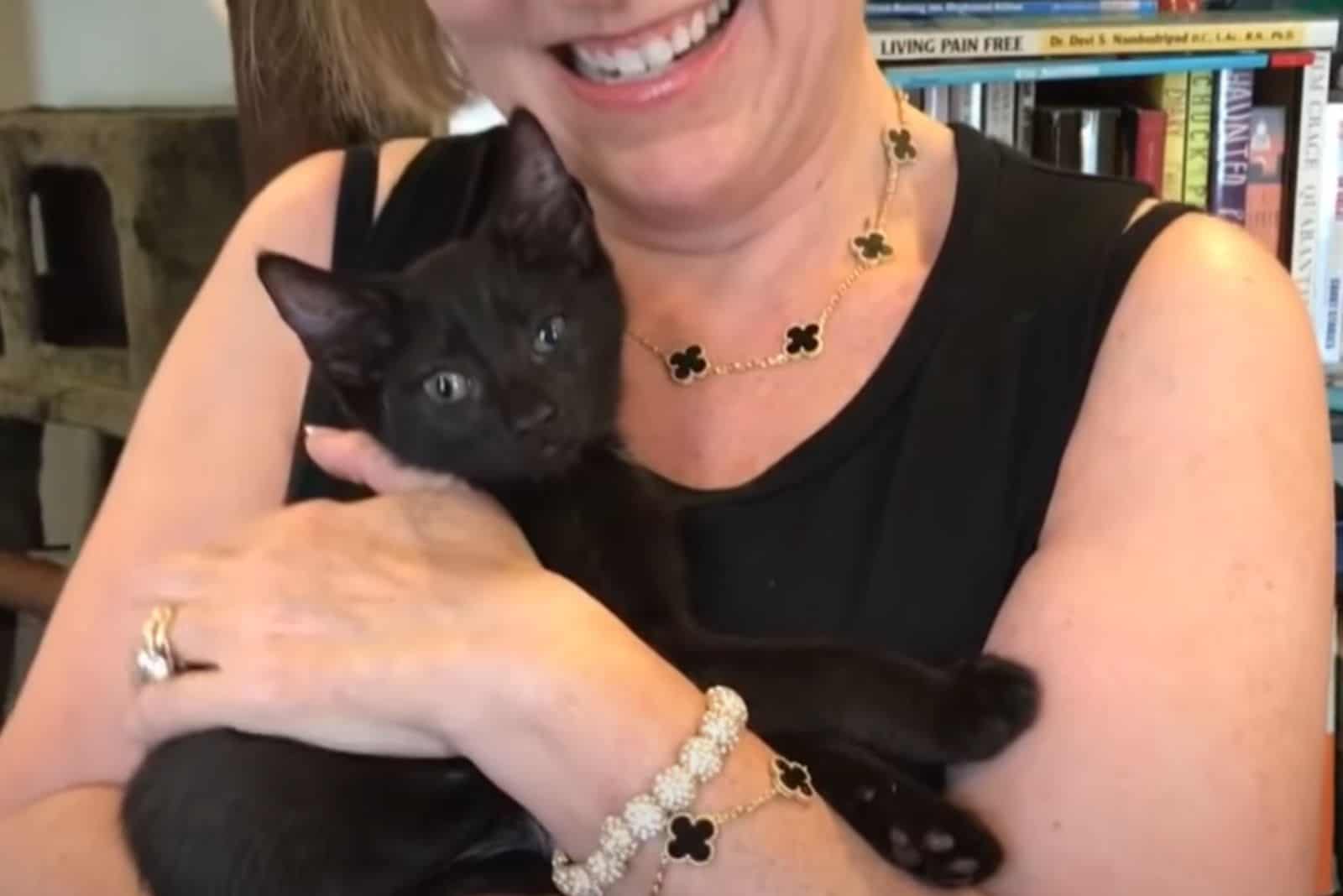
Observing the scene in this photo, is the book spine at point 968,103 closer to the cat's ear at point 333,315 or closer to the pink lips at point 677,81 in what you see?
the pink lips at point 677,81

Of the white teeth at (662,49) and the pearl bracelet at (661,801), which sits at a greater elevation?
the white teeth at (662,49)

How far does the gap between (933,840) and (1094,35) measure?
103 centimetres

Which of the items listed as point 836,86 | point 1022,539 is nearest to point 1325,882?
point 1022,539

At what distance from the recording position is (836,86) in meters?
1.06

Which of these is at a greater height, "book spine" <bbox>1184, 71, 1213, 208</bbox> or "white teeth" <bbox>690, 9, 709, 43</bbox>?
"white teeth" <bbox>690, 9, 709, 43</bbox>

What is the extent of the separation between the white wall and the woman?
1.72 meters

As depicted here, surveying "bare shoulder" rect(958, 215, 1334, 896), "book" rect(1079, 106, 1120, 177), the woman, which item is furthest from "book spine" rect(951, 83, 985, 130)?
"bare shoulder" rect(958, 215, 1334, 896)

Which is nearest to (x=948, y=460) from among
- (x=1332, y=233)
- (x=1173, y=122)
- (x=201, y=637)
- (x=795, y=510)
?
(x=795, y=510)

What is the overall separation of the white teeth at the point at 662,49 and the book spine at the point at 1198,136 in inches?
32.7

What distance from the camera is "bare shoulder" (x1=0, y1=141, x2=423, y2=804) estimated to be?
1.03 metres

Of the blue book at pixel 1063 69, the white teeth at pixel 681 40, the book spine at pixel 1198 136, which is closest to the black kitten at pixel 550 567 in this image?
the white teeth at pixel 681 40

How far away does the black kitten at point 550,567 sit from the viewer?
2.82ft

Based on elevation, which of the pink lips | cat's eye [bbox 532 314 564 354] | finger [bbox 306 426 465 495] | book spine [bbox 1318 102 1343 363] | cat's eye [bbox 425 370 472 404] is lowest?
book spine [bbox 1318 102 1343 363]

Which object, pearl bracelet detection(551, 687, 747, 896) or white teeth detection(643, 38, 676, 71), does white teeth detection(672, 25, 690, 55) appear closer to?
white teeth detection(643, 38, 676, 71)
